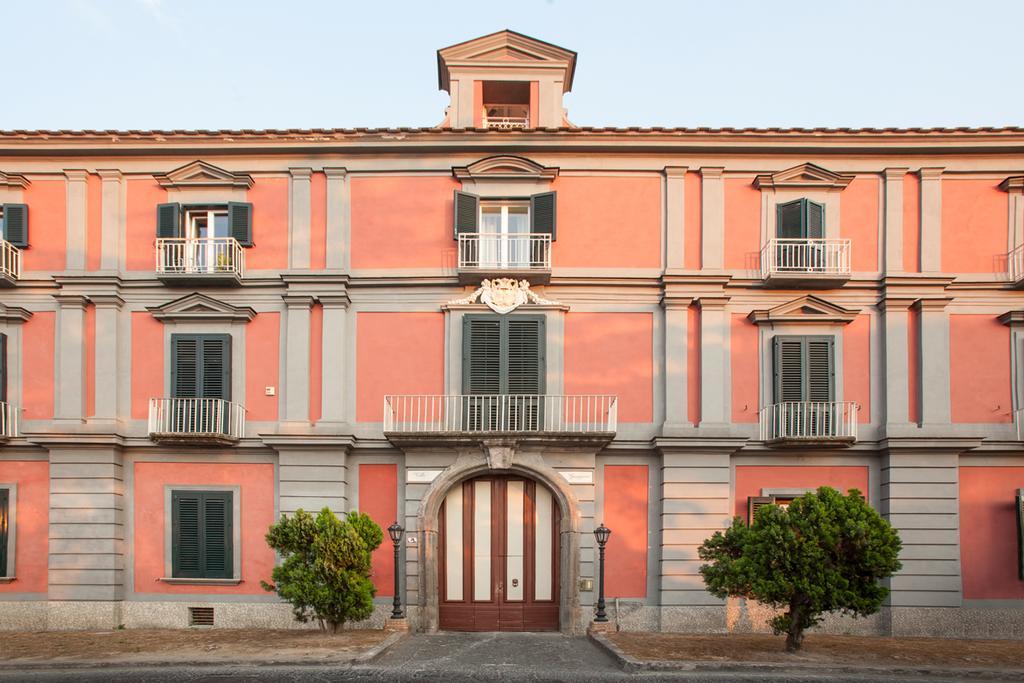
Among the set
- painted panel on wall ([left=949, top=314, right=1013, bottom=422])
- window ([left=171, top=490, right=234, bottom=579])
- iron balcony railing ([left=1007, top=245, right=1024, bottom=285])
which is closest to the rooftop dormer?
window ([left=171, top=490, right=234, bottom=579])

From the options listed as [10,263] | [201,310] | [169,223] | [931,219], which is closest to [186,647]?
[201,310]

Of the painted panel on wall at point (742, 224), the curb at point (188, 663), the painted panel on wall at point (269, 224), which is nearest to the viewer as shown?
the curb at point (188, 663)

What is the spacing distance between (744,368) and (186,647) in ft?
39.9

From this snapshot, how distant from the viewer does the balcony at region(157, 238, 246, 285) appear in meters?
18.9

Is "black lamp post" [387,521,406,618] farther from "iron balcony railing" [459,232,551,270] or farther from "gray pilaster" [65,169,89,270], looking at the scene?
"gray pilaster" [65,169,89,270]

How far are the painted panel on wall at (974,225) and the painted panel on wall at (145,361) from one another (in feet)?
55.8

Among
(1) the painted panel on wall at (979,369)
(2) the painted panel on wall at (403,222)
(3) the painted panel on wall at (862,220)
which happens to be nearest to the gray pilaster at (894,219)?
(3) the painted panel on wall at (862,220)

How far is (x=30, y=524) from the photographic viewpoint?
18891 millimetres

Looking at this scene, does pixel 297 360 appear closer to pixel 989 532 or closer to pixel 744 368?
pixel 744 368

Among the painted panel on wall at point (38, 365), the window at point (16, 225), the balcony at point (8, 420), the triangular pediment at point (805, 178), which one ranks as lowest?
the balcony at point (8, 420)

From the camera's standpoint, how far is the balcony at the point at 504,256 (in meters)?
18.7

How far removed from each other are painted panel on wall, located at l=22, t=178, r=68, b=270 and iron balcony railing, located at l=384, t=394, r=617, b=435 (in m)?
7.92

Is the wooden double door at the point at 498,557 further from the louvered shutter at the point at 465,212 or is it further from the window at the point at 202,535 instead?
the louvered shutter at the point at 465,212

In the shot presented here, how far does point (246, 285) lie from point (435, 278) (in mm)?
4089
